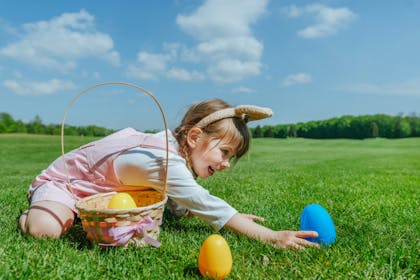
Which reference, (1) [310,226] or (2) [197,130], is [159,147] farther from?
(1) [310,226]

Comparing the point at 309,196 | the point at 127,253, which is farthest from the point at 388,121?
the point at 127,253

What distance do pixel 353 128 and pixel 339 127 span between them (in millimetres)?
1494

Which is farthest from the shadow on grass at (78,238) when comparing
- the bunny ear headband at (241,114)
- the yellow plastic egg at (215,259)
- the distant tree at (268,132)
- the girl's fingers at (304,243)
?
the distant tree at (268,132)

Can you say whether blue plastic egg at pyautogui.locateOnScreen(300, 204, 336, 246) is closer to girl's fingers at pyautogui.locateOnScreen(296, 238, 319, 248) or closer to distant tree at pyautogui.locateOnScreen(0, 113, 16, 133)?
girl's fingers at pyautogui.locateOnScreen(296, 238, 319, 248)

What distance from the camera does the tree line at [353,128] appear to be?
39.1m

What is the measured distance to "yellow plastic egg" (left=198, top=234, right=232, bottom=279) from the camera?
182 centimetres

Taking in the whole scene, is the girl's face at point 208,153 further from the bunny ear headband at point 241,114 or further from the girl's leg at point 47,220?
the girl's leg at point 47,220

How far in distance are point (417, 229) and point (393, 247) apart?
713 mm

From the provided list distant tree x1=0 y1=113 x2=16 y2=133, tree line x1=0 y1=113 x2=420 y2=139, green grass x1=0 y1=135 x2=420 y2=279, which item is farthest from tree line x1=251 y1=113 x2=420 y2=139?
green grass x1=0 y1=135 x2=420 y2=279

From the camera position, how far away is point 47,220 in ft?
8.41

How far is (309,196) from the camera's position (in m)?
4.27

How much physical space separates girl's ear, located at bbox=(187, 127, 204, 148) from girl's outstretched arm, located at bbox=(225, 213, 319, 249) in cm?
68

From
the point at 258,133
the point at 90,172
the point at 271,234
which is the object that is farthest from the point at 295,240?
the point at 258,133

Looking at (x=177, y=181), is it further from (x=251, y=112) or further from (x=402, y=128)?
(x=402, y=128)
